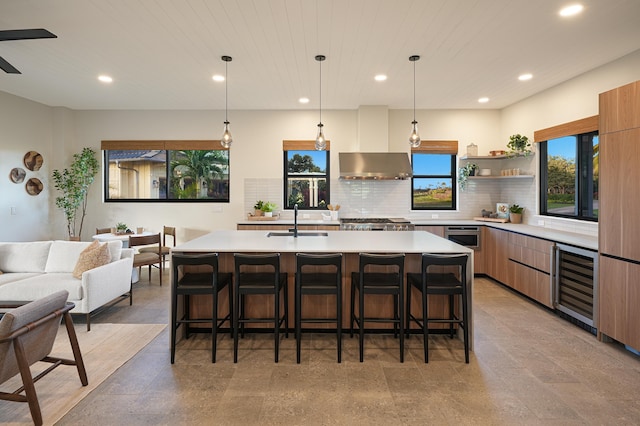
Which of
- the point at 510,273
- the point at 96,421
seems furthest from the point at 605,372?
the point at 96,421

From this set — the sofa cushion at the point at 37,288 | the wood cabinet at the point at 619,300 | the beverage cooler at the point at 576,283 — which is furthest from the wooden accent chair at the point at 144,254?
the wood cabinet at the point at 619,300

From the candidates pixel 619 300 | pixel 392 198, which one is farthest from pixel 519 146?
pixel 619 300

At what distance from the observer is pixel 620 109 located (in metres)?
2.97

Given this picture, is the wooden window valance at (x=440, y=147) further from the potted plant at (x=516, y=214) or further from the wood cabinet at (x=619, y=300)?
the wood cabinet at (x=619, y=300)

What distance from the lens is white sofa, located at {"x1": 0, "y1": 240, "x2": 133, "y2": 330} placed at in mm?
3527

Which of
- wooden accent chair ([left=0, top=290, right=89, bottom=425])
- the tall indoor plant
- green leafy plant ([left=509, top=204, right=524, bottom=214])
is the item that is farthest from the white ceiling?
wooden accent chair ([left=0, top=290, right=89, bottom=425])

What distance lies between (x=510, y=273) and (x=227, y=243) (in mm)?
3983

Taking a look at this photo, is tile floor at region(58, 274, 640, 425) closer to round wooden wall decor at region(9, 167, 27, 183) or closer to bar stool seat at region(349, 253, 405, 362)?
bar stool seat at region(349, 253, 405, 362)

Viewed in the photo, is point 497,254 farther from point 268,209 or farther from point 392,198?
point 268,209

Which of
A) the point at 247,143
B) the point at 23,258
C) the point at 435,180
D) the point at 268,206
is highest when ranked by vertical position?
the point at 247,143

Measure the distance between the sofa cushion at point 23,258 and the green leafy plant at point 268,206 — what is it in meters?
3.10

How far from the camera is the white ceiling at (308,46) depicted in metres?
2.94

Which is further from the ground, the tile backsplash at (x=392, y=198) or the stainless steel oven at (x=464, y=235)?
the tile backsplash at (x=392, y=198)

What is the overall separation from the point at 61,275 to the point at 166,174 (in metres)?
3.09
